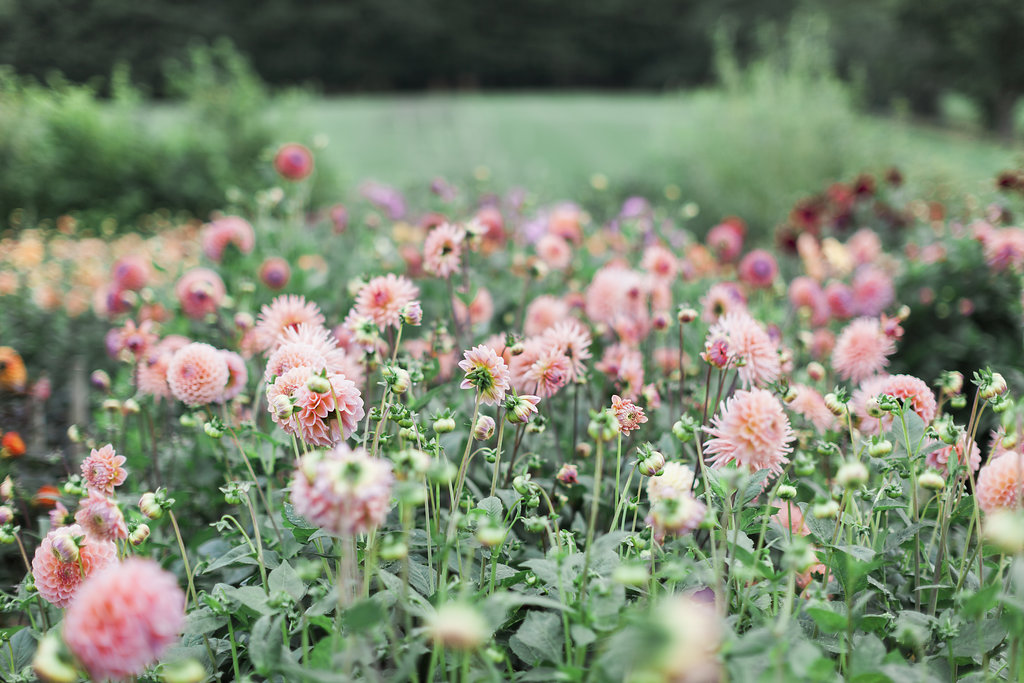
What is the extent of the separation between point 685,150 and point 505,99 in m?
12.2

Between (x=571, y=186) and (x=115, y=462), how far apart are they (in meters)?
6.49

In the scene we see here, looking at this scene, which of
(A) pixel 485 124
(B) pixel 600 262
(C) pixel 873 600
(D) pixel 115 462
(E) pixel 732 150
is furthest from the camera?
(A) pixel 485 124

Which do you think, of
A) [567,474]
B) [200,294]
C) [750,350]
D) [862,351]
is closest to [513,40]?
[200,294]

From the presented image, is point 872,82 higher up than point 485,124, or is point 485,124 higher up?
point 872,82

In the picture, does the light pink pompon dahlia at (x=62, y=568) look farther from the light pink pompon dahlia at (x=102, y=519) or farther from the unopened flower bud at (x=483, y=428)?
the unopened flower bud at (x=483, y=428)

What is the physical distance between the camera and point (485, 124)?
1340cm

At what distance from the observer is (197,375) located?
3.48 ft

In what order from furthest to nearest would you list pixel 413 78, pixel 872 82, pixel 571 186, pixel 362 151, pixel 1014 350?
pixel 413 78
pixel 872 82
pixel 362 151
pixel 571 186
pixel 1014 350

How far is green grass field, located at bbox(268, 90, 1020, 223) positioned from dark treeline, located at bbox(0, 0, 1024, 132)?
256 centimetres

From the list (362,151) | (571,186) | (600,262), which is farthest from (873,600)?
(362,151)

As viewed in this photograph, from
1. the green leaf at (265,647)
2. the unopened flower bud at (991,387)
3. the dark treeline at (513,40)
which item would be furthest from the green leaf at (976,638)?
the dark treeline at (513,40)

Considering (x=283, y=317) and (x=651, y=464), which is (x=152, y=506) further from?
(x=651, y=464)

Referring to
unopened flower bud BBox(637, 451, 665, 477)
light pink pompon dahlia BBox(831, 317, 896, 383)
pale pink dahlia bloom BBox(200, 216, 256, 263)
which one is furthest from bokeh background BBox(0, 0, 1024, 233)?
unopened flower bud BBox(637, 451, 665, 477)

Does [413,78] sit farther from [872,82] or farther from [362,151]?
[872,82]
